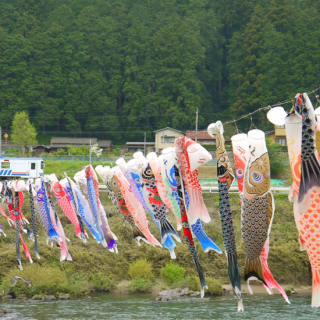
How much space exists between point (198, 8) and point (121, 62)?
1408cm

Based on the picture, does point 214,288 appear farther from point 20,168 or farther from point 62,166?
point 62,166

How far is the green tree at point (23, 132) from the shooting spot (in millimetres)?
48125

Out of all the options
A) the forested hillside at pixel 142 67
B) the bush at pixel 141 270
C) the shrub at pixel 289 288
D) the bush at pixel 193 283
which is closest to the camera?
the shrub at pixel 289 288

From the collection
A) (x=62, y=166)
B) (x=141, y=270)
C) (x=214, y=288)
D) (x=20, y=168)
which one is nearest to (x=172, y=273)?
(x=141, y=270)

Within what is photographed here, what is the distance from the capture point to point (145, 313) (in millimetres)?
16750

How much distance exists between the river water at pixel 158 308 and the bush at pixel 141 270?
1211 millimetres

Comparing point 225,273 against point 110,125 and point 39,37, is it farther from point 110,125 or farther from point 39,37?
point 39,37

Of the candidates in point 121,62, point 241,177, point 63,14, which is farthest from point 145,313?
point 63,14

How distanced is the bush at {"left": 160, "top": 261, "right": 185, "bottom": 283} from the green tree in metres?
30.8

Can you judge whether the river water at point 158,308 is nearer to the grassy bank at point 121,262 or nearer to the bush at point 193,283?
the bush at point 193,283

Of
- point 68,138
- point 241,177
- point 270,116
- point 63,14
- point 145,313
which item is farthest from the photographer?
point 63,14

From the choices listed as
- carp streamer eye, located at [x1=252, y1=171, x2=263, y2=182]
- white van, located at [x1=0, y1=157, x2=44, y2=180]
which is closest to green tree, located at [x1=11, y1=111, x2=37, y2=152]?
white van, located at [x1=0, y1=157, x2=44, y2=180]

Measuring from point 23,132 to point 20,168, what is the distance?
52.7ft

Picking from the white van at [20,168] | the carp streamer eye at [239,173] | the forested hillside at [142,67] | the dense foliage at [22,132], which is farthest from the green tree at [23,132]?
the carp streamer eye at [239,173]
